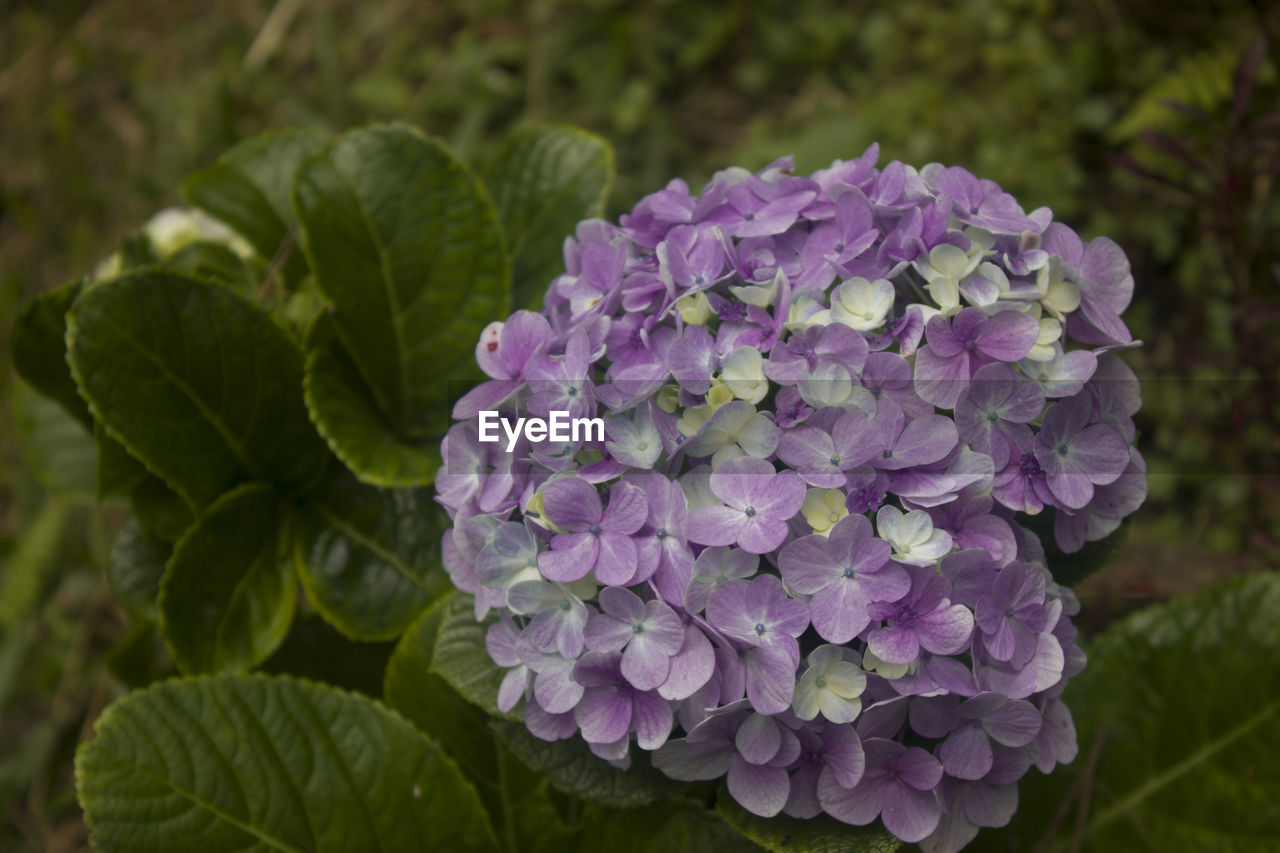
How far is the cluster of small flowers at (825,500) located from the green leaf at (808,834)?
0.04m

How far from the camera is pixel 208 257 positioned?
1616mm

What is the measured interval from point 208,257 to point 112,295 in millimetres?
421

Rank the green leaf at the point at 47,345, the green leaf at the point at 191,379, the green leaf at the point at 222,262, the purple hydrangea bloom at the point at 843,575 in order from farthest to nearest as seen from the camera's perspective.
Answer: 1. the green leaf at the point at 222,262
2. the green leaf at the point at 47,345
3. the green leaf at the point at 191,379
4. the purple hydrangea bloom at the point at 843,575

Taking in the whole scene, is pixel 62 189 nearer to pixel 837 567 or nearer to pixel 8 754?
pixel 8 754

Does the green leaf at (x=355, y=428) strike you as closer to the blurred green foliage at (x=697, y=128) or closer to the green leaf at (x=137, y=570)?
the green leaf at (x=137, y=570)

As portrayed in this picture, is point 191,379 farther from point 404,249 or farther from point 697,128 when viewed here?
point 697,128

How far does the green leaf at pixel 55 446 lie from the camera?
5.25 ft

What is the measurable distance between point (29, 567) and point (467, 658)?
5.19ft

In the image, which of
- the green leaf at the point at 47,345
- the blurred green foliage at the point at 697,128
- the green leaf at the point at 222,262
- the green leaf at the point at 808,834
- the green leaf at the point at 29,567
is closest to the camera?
the green leaf at the point at 808,834

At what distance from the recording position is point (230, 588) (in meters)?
1.34

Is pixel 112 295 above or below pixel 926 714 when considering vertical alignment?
above

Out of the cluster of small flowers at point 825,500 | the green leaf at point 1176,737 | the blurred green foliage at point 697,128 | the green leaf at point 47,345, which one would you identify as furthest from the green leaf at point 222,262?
the green leaf at point 1176,737

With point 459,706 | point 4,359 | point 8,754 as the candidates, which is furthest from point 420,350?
point 4,359

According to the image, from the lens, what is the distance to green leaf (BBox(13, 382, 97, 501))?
1.60 metres
